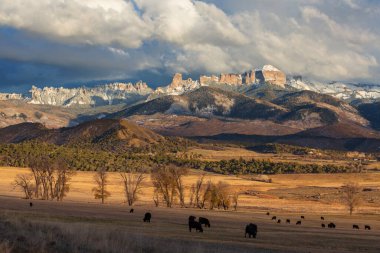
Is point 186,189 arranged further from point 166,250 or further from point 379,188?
point 166,250

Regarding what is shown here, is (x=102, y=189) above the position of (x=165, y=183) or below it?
below

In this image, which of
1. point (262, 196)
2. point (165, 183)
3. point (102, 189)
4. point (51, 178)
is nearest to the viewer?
point (165, 183)

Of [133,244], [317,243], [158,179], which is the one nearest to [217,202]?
[158,179]

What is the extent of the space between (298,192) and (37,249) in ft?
544

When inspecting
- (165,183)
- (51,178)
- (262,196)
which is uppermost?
(51,178)

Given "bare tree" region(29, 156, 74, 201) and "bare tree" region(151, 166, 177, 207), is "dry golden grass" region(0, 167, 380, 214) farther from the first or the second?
"bare tree" region(151, 166, 177, 207)

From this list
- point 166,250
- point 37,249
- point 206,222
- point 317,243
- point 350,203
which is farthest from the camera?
point 350,203

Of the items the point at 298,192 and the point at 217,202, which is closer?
the point at 217,202

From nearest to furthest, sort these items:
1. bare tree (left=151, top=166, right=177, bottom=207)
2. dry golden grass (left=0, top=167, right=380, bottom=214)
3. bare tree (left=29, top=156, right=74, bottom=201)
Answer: bare tree (left=151, top=166, right=177, bottom=207) < bare tree (left=29, top=156, right=74, bottom=201) < dry golden grass (left=0, top=167, right=380, bottom=214)

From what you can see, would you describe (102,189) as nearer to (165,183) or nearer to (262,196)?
(165,183)

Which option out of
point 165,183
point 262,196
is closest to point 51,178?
point 165,183

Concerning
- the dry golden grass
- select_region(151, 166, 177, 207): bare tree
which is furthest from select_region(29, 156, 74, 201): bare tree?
select_region(151, 166, 177, 207): bare tree

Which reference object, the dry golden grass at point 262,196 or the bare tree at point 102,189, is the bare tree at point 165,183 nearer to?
the dry golden grass at point 262,196

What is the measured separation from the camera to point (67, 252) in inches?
949
